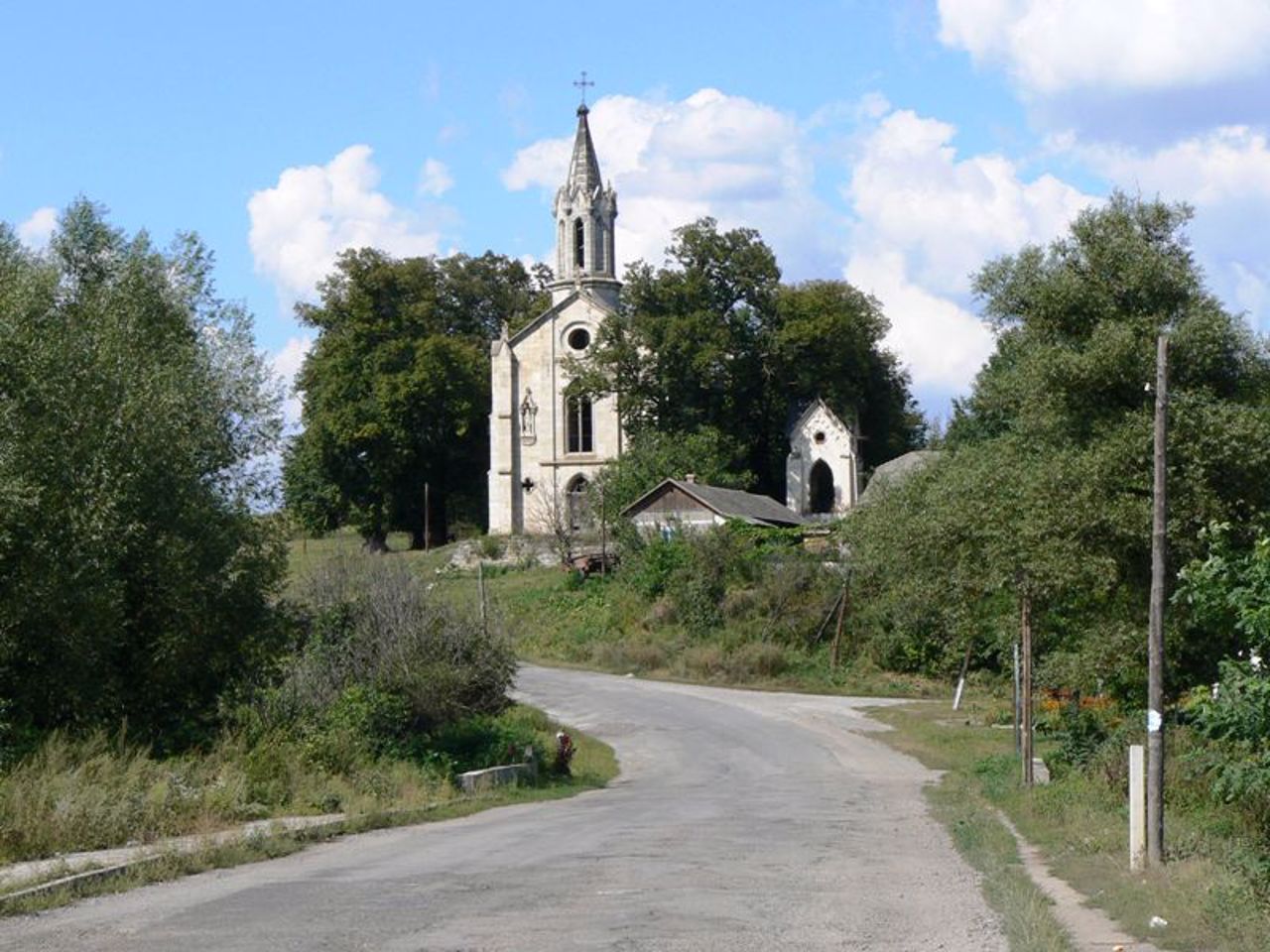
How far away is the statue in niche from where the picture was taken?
77.4m

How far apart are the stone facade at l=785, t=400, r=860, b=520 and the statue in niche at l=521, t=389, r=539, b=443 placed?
12.2m

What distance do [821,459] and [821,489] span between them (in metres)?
2.78

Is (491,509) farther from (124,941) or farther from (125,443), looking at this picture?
(124,941)

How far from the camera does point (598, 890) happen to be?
14414 mm

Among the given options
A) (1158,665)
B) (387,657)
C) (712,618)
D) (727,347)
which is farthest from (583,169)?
(1158,665)

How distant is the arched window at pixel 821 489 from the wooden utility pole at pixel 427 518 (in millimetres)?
18236

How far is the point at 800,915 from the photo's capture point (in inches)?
521

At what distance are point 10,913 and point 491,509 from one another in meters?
64.4

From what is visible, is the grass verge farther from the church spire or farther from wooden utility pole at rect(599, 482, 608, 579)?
the church spire

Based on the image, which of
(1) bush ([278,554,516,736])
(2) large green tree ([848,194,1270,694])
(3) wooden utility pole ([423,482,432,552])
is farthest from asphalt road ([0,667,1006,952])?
(3) wooden utility pole ([423,482,432,552])

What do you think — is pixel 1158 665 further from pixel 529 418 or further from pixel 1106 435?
pixel 529 418

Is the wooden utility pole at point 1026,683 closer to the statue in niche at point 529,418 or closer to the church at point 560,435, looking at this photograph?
the church at point 560,435

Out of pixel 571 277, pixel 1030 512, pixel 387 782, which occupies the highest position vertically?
pixel 571 277

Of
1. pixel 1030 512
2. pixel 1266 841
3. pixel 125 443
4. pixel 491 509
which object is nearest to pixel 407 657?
pixel 125 443
